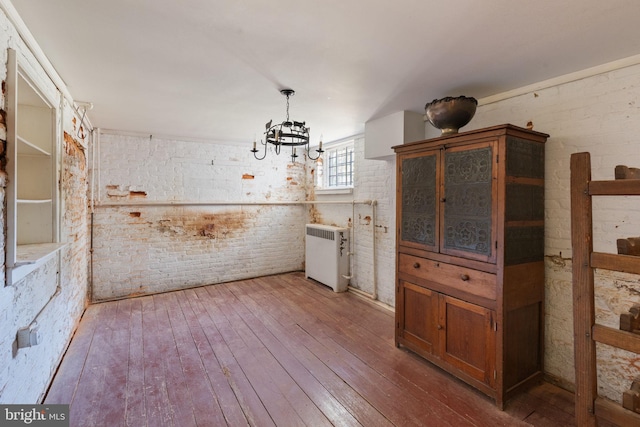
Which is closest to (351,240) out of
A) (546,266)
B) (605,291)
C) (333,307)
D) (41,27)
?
(333,307)

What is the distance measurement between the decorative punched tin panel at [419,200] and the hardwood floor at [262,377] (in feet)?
3.54

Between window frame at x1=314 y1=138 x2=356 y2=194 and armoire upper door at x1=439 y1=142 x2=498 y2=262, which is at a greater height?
window frame at x1=314 y1=138 x2=356 y2=194

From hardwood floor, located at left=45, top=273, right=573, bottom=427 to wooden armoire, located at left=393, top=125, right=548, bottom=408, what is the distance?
0.20 metres

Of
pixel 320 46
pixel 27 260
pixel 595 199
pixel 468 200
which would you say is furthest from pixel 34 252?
pixel 595 199

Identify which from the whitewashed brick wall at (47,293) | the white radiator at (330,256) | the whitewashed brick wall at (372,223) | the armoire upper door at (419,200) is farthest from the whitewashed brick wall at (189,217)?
the armoire upper door at (419,200)

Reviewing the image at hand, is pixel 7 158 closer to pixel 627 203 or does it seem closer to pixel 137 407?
pixel 137 407

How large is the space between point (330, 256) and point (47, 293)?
3145mm

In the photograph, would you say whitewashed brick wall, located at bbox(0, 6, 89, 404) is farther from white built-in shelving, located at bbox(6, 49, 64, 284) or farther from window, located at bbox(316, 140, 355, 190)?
window, located at bbox(316, 140, 355, 190)

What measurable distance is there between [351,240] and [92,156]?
3.69 metres

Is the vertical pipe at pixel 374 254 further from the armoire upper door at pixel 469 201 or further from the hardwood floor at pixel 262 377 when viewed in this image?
the armoire upper door at pixel 469 201

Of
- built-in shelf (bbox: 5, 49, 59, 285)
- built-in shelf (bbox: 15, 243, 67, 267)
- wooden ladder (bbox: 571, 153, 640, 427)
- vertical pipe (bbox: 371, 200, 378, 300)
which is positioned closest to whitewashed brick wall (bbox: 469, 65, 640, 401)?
wooden ladder (bbox: 571, 153, 640, 427)

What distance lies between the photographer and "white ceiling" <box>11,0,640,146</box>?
1479 millimetres

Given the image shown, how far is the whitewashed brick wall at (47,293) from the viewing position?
152cm

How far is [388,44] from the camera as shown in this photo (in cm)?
180
